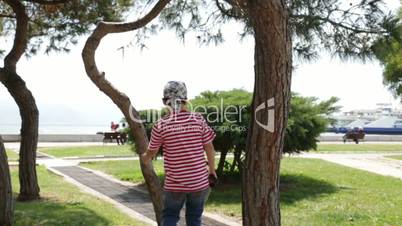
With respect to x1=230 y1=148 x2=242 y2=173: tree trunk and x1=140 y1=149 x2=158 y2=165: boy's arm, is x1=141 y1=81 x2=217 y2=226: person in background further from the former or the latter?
x1=230 y1=148 x2=242 y2=173: tree trunk

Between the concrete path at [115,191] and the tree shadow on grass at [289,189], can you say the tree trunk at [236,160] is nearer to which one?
the tree shadow on grass at [289,189]

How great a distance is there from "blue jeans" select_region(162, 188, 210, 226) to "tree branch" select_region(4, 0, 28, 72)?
6.49 m

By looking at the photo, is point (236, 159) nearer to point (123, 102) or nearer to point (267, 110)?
point (123, 102)

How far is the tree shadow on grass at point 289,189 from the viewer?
10828 millimetres

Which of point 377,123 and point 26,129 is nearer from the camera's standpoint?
point 26,129

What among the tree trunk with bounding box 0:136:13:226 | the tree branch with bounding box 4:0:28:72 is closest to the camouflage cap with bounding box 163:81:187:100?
the tree trunk with bounding box 0:136:13:226

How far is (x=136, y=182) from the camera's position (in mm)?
13727

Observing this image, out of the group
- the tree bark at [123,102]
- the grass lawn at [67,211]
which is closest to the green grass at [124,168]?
the grass lawn at [67,211]

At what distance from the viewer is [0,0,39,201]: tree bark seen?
1012 centimetres

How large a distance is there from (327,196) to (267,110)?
715cm

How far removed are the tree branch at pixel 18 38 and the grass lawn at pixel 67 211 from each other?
8.18ft

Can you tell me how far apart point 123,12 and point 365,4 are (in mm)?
4248

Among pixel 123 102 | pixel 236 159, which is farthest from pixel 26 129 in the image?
pixel 123 102

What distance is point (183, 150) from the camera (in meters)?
4.54
